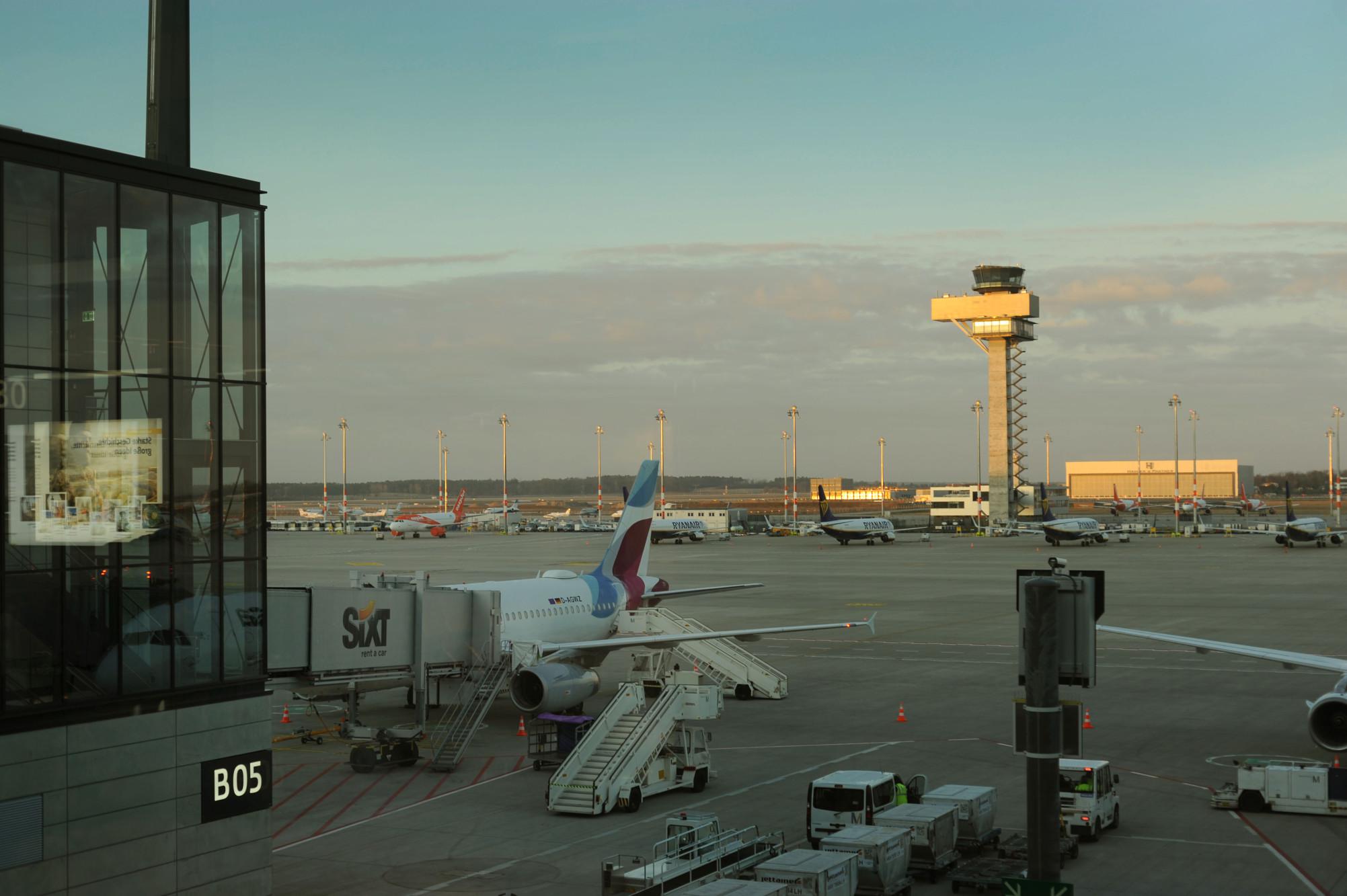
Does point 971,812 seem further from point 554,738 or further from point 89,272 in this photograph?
point 89,272

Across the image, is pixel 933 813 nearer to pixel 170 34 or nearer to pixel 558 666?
pixel 558 666

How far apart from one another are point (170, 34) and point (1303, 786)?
29.5 metres

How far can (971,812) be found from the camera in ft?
90.8

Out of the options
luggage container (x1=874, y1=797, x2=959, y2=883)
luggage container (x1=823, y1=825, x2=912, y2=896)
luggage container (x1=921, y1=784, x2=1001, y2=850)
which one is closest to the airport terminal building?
luggage container (x1=823, y1=825, x2=912, y2=896)

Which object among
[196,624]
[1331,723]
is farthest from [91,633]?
[1331,723]

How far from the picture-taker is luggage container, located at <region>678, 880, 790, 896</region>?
21.6m

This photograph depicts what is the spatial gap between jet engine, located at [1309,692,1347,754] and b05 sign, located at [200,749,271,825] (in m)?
25.2

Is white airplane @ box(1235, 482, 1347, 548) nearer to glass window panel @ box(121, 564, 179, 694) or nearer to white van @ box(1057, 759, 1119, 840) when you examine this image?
white van @ box(1057, 759, 1119, 840)

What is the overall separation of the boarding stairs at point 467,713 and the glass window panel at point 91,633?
17.9 m

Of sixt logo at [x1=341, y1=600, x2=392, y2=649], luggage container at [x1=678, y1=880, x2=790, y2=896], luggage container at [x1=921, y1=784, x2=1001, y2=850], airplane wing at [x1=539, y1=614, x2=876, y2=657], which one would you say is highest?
sixt logo at [x1=341, y1=600, x2=392, y2=649]

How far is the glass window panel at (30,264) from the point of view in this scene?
18672 millimetres

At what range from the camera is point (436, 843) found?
29.0m

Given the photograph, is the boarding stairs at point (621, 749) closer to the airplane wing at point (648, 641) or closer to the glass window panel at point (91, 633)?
the airplane wing at point (648, 641)

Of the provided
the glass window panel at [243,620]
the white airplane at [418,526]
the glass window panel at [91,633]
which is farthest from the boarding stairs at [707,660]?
the white airplane at [418,526]
